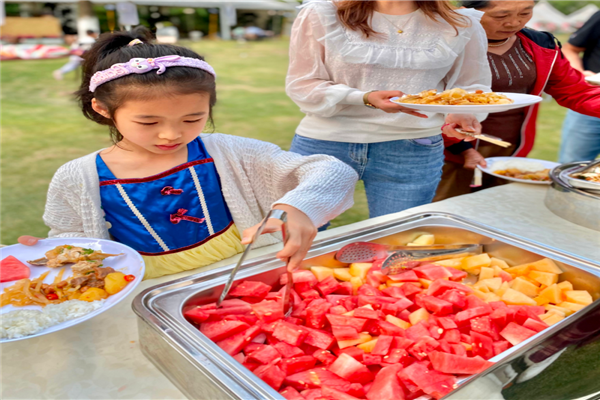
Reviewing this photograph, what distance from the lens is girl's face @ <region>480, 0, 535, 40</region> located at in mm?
1802

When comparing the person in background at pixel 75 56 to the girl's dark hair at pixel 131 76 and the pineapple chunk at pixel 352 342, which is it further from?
the pineapple chunk at pixel 352 342

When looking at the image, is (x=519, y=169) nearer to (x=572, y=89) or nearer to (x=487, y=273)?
(x=572, y=89)

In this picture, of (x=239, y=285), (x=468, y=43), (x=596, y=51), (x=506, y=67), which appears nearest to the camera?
(x=239, y=285)

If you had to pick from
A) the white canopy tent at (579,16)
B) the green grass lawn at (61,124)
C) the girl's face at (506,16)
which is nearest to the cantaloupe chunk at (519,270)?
the girl's face at (506,16)

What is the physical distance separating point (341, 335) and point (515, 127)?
1688 millimetres

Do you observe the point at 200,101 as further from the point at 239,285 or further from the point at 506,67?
the point at 506,67

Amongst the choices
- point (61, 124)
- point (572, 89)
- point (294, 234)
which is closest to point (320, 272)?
point (294, 234)

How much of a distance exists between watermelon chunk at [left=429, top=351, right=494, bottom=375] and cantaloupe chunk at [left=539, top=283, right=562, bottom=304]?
1.24 feet

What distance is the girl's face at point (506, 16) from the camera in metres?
1.80

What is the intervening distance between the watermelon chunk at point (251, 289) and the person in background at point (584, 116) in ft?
7.36

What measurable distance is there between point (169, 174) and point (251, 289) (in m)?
0.42

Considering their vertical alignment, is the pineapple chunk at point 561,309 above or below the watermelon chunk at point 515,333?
below

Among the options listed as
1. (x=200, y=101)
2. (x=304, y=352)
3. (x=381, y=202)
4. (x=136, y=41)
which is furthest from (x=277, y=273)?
(x=381, y=202)

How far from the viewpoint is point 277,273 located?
1121 mm
